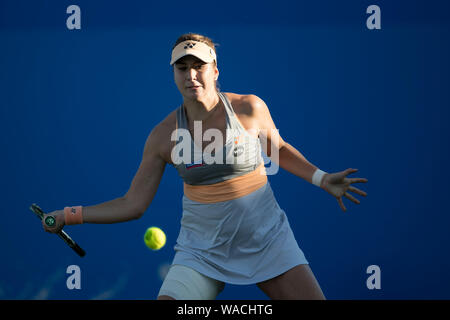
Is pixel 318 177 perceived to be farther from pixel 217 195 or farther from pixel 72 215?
pixel 72 215

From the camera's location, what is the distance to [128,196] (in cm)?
234

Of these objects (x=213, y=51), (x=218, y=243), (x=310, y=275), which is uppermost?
(x=213, y=51)

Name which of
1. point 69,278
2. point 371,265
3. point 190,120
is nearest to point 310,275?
point 190,120

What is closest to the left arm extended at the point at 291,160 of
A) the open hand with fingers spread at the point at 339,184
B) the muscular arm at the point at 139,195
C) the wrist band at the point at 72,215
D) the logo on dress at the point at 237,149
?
the open hand with fingers spread at the point at 339,184

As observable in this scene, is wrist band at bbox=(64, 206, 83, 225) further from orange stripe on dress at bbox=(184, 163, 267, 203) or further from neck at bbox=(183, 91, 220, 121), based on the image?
neck at bbox=(183, 91, 220, 121)

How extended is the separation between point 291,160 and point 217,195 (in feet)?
1.39

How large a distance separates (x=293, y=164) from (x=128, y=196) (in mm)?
743

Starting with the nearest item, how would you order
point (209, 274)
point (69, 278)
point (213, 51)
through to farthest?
1. point (209, 274)
2. point (213, 51)
3. point (69, 278)

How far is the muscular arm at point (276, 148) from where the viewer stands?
7.75 ft

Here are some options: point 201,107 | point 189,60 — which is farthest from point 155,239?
point 189,60

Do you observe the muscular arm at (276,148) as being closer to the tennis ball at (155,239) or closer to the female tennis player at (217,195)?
the female tennis player at (217,195)

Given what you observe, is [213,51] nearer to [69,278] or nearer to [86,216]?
[86,216]

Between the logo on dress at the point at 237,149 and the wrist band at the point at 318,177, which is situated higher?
the logo on dress at the point at 237,149

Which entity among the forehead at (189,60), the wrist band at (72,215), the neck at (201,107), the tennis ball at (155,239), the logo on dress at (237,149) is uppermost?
the forehead at (189,60)
